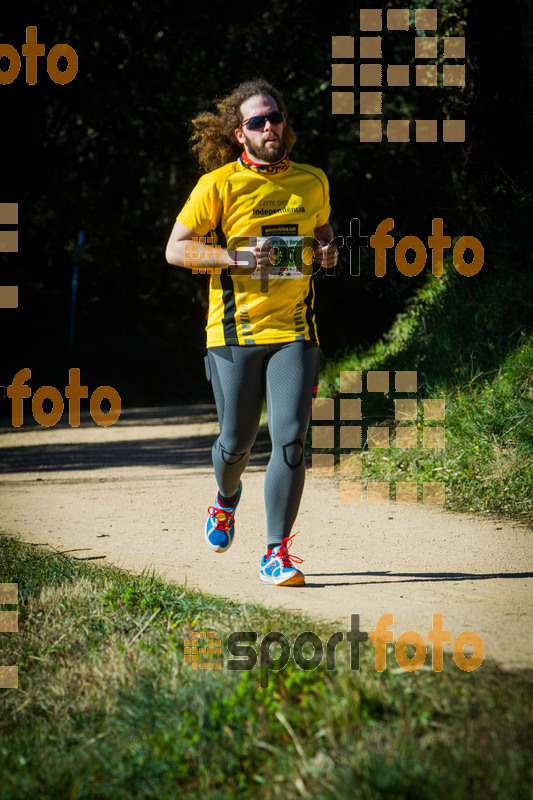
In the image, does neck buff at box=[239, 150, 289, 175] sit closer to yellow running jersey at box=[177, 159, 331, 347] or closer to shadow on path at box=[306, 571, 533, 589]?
yellow running jersey at box=[177, 159, 331, 347]

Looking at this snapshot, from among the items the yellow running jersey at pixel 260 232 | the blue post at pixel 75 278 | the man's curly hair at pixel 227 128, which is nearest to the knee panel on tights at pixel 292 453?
the yellow running jersey at pixel 260 232

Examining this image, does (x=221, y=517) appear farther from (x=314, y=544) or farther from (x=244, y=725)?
(x=244, y=725)

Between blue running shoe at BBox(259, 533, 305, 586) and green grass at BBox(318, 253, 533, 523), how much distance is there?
2139 mm

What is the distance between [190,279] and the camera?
29359 mm

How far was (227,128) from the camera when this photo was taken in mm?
4105

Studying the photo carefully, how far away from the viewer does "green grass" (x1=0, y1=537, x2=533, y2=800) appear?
80.4 inches

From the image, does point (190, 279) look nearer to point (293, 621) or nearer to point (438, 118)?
point (438, 118)

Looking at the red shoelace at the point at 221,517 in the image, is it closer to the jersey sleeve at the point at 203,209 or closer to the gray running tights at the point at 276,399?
the gray running tights at the point at 276,399

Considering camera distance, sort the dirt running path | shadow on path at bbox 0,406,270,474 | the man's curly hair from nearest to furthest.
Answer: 1. the dirt running path
2. the man's curly hair
3. shadow on path at bbox 0,406,270,474

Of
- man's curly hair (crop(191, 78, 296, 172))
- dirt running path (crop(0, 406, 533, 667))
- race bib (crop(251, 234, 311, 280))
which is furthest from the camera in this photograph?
man's curly hair (crop(191, 78, 296, 172))

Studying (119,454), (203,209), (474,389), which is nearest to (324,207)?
(203,209)

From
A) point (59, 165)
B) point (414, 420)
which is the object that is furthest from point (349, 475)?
point (59, 165)

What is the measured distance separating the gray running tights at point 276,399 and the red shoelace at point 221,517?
371 mm

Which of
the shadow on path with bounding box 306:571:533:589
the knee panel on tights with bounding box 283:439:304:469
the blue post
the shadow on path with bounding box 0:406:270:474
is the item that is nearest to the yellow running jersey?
the knee panel on tights with bounding box 283:439:304:469
